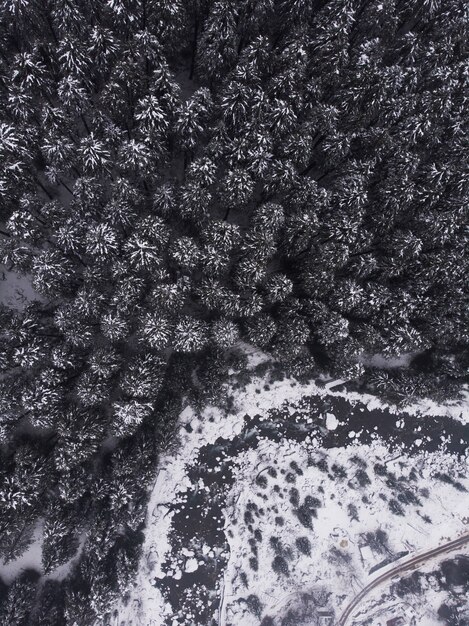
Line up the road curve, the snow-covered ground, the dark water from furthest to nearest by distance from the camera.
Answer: the road curve < the snow-covered ground < the dark water

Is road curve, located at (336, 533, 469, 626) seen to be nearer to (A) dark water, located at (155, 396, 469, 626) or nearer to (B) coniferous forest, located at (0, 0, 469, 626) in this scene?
(A) dark water, located at (155, 396, 469, 626)

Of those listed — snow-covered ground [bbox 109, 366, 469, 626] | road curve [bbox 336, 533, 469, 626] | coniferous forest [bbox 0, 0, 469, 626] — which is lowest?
road curve [bbox 336, 533, 469, 626]

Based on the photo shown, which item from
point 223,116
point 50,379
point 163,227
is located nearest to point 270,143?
point 223,116

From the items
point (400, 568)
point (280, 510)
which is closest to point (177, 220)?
point (280, 510)

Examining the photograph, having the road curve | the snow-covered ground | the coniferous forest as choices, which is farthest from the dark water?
the road curve

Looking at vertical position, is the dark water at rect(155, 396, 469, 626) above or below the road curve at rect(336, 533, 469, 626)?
above
